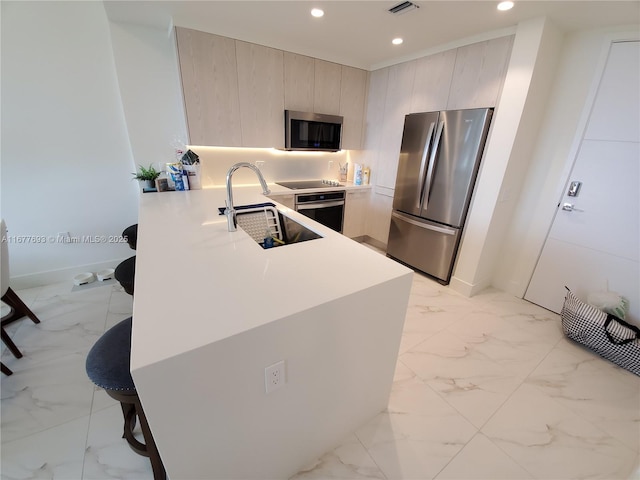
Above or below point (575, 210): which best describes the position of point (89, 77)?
above

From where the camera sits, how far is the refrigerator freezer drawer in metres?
2.79

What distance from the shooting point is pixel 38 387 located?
162cm

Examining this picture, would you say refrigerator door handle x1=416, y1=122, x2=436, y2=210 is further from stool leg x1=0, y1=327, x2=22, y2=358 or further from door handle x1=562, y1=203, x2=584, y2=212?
stool leg x1=0, y1=327, x2=22, y2=358

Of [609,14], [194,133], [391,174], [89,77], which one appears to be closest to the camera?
[609,14]

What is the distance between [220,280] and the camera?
104cm

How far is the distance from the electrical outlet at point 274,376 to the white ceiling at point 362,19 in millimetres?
2442

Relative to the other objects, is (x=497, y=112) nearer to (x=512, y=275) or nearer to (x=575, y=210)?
(x=575, y=210)

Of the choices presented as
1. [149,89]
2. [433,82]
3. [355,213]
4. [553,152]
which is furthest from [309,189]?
[553,152]

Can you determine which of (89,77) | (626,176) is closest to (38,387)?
(89,77)

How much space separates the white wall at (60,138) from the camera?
7.22 ft

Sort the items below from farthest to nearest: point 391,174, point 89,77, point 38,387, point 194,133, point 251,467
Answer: point 391,174, point 194,133, point 89,77, point 38,387, point 251,467

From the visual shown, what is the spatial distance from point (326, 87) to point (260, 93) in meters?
0.88

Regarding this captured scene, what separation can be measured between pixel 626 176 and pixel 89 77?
15.5 ft

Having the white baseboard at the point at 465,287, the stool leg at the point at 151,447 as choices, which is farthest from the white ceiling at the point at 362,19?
the stool leg at the point at 151,447
